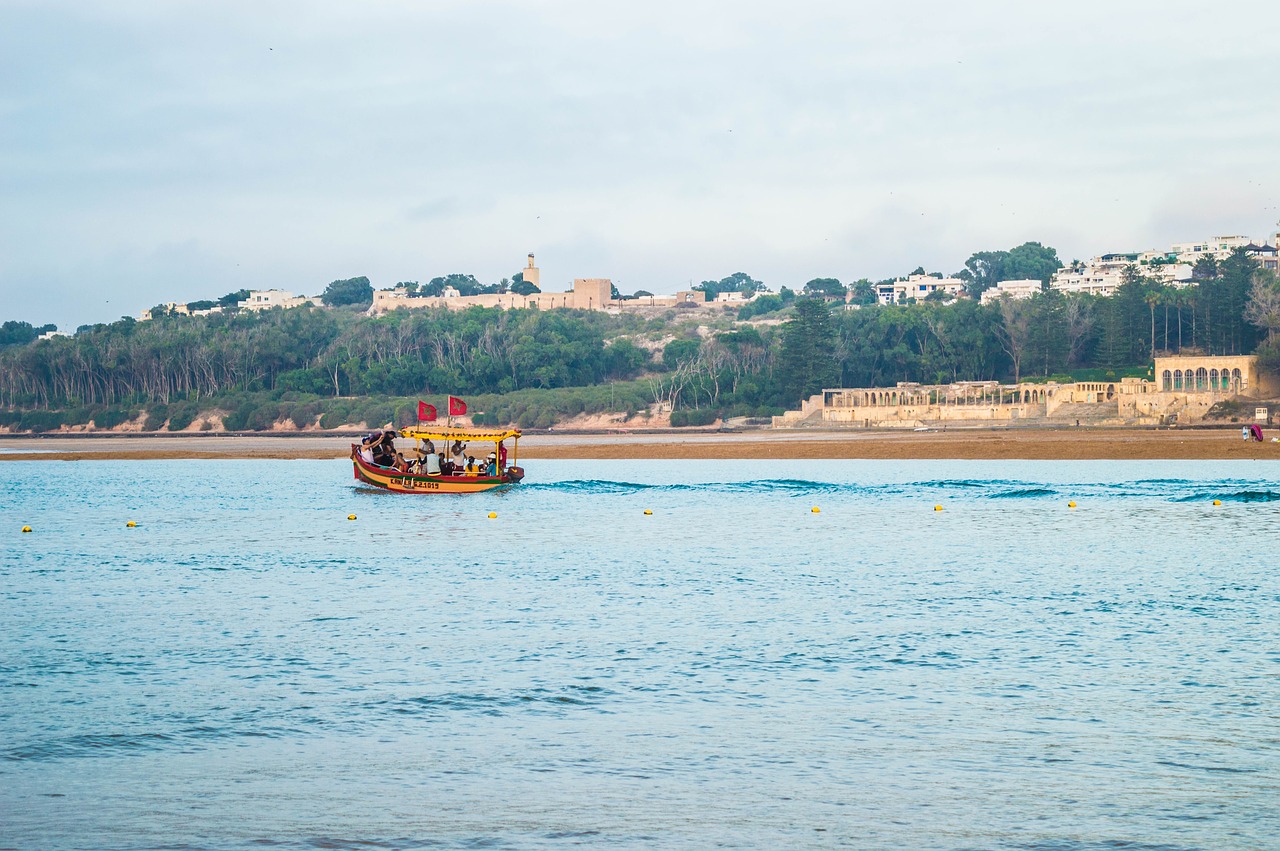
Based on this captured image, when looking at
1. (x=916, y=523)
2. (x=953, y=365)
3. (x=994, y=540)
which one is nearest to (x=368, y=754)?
(x=994, y=540)

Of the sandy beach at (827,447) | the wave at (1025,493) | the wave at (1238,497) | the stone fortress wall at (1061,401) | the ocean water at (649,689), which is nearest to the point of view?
the ocean water at (649,689)

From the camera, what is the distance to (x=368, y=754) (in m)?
12.7

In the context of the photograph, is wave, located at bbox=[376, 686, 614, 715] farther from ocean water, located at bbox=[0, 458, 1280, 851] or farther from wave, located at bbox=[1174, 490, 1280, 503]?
wave, located at bbox=[1174, 490, 1280, 503]

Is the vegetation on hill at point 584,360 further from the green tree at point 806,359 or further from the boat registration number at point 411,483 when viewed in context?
the boat registration number at point 411,483

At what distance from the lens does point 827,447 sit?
244ft

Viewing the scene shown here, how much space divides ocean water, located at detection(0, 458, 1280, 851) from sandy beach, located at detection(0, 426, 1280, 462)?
31507 mm

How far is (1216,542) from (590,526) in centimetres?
1562

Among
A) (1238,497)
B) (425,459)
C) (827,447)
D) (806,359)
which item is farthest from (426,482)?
(806,359)

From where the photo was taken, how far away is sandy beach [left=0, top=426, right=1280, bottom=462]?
64.9 meters

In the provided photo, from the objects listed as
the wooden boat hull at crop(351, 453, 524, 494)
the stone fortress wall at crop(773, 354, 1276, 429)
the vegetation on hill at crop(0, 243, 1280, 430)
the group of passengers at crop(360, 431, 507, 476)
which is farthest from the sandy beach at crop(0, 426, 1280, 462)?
the wooden boat hull at crop(351, 453, 524, 494)

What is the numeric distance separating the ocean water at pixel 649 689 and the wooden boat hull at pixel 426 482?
12.4 m

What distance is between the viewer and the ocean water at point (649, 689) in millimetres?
10672

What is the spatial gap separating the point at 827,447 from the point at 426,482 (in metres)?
32.5

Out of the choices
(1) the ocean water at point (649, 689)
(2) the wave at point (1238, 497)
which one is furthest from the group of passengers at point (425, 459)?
(2) the wave at point (1238, 497)
